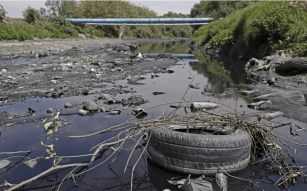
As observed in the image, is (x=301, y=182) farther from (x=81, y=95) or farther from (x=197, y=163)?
(x=81, y=95)

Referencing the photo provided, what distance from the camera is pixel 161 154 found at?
265 cm

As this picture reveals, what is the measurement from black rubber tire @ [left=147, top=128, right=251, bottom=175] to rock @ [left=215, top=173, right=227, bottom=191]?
0.07m

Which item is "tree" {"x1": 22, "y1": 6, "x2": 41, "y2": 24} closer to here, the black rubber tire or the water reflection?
the water reflection

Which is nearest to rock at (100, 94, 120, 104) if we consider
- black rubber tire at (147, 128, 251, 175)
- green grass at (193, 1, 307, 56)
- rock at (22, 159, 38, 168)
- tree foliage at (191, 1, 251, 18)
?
rock at (22, 159, 38, 168)

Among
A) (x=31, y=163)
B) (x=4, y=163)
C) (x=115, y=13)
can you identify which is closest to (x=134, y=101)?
(x=31, y=163)

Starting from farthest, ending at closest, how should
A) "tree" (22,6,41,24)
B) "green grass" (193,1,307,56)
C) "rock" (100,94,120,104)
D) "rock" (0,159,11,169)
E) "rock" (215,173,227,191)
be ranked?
"tree" (22,6,41,24) < "green grass" (193,1,307,56) < "rock" (100,94,120,104) < "rock" (0,159,11,169) < "rock" (215,173,227,191)

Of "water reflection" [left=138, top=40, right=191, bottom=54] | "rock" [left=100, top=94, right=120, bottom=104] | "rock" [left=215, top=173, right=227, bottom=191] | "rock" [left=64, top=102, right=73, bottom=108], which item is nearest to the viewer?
"rock" [left=215, top=173, right=227, bottom=191]

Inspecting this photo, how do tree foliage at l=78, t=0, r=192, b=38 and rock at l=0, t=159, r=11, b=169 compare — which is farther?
tree foliage at l=78, t=0, r=192, b=38

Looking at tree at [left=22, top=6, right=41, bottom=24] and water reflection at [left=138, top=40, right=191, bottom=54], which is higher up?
tree at [left=22, top=6, right=41, bottom=24]

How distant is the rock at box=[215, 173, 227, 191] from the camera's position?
7.55 ft

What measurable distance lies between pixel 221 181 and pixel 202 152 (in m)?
0.34

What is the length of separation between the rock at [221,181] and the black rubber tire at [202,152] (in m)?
0.07

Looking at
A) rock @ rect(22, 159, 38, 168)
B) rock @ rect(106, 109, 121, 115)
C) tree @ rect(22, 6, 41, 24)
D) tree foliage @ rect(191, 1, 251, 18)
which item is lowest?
rock @ rect(22, 159, 38, 168)

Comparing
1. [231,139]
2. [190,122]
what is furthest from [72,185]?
[231,139]
